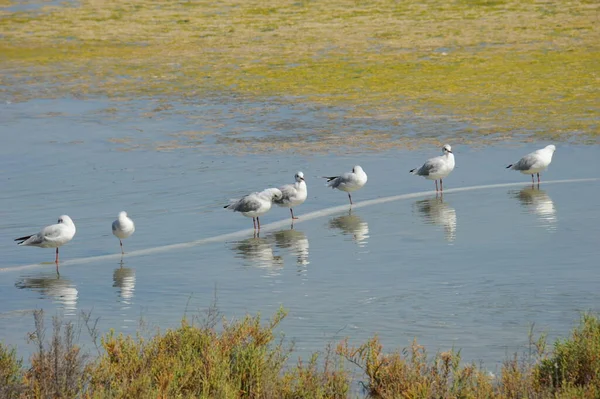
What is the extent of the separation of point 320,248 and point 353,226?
4.85 ft

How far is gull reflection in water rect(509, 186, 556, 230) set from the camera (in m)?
15.6

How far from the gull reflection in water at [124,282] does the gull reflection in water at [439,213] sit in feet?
13.8

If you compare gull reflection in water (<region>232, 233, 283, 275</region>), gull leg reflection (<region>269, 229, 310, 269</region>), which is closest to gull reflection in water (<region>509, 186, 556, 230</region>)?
gull leg reflection (<region>269, 229, 310, 269</region>)

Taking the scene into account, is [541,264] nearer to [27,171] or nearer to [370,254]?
[370,254]

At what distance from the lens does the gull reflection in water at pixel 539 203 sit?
15617 mm

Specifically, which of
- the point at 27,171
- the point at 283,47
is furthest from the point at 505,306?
the point at 283,47

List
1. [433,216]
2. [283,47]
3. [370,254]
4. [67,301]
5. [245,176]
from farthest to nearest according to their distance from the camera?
[283,47] < [245,176] < [433,216] < [370,254] < [67,301]

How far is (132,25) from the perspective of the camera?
4478 centimetres

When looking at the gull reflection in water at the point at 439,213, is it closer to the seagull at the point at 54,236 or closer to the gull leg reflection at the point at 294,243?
the gull leg reflection at the point at 294,243

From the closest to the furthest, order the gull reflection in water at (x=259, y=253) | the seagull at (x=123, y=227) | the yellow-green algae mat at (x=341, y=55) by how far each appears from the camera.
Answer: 1. the gull reflection in water at (x=259, y=253)
2. the seagull at (x=123, y=227)
3. the yellow-green algae mat at (x=341, y=55)

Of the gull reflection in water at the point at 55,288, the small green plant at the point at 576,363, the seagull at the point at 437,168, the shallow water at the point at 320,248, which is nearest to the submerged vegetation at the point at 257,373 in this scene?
the small green plant at the point at 576,363

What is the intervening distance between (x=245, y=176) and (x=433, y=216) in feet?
16.2

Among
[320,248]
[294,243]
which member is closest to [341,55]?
[294,243]

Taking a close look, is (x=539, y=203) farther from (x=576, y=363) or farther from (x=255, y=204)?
(x=576, y=363)
